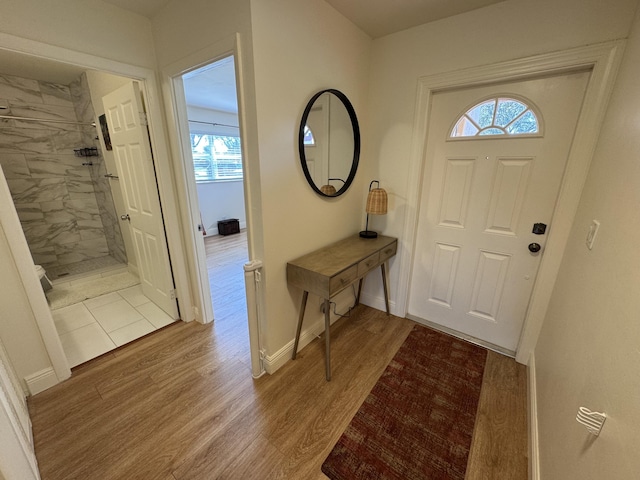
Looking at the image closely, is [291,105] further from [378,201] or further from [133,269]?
[133,269]

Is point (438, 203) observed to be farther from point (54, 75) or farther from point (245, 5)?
point (54, 75)

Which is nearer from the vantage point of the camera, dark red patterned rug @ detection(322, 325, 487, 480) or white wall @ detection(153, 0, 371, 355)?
dark red patterned rug @ detection(322, 325, 487, 480)

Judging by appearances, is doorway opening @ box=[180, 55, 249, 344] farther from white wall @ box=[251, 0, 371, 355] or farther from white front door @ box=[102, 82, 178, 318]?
white wall @ box=[251, 0, 371, 355]

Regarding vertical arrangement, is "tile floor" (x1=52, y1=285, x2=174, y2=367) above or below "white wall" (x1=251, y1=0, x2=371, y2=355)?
below

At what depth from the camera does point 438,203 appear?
2066 mm

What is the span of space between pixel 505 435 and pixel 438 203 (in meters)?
1.52

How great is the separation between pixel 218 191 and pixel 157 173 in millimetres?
3535

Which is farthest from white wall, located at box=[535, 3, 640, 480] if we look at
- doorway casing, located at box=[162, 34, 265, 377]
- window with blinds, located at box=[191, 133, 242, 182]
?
window with blinds, located at box=[191, 133, 242, 182]

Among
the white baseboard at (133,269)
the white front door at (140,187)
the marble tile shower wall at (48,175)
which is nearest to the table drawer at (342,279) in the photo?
the white front door at (140,187)

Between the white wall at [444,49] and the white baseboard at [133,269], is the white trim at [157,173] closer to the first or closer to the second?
the white baseboard at [133,269]

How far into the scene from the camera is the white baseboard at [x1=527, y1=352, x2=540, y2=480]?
3.88 ft

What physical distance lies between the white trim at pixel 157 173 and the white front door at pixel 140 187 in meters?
0.07

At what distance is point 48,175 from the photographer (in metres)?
3.37

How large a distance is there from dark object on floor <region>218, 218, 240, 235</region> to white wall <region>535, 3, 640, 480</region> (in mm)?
5083
